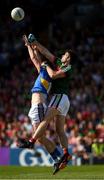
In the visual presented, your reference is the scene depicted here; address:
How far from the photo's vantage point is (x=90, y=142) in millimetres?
28531

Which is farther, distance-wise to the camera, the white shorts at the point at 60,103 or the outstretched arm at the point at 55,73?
the white shorts at the point at 60,103

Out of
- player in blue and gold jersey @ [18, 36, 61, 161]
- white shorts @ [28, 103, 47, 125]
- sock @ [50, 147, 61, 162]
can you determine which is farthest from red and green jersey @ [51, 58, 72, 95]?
sock @ [50, 147, 61, 162]

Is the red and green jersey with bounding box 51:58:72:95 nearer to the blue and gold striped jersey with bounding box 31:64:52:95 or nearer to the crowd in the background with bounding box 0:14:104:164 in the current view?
the blue and gold striped jersey with bounding box 31:64:52:95

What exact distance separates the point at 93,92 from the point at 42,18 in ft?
34.2

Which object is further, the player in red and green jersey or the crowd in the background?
the crowd in the background

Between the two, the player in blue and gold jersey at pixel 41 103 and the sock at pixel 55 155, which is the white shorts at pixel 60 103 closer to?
the player in blue and gold jersey at pixel 41 103

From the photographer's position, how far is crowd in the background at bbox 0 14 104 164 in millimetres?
28891

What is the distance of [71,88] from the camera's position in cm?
3356

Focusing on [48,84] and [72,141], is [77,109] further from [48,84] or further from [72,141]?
[48,84]

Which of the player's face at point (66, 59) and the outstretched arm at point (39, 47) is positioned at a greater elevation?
the outstretched arm at point (39, 47)

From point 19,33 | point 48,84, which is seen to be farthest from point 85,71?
point 48,84

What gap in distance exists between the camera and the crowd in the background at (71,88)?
94.8 feet

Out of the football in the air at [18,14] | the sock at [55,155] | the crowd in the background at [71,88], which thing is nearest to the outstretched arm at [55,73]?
the sock at [55,155]

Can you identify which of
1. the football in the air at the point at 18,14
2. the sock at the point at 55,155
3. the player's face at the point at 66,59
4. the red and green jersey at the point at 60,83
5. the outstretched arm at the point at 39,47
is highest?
the football in the air at the point at 18,14
